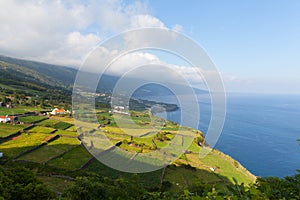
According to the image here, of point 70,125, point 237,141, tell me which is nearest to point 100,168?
point 70,125

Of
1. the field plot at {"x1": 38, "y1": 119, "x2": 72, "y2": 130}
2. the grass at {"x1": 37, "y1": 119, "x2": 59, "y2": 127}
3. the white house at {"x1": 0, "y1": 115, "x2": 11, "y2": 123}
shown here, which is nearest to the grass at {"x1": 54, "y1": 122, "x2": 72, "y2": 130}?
the field plot at {"x1": 38, "y1": 119, "x2": 72, "y2": 130}

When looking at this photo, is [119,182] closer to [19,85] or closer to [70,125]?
[70,125]

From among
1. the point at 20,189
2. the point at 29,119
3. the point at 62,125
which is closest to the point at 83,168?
the point at 20,189

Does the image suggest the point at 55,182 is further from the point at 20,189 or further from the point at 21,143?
the point at 21,143

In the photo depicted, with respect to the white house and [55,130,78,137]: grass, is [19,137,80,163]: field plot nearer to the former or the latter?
[55,130,78,137]: grass

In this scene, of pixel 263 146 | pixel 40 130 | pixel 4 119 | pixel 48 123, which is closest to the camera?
pixel 40 130

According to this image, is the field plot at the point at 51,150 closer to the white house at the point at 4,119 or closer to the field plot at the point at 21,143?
the field plot at the point at 21,143
